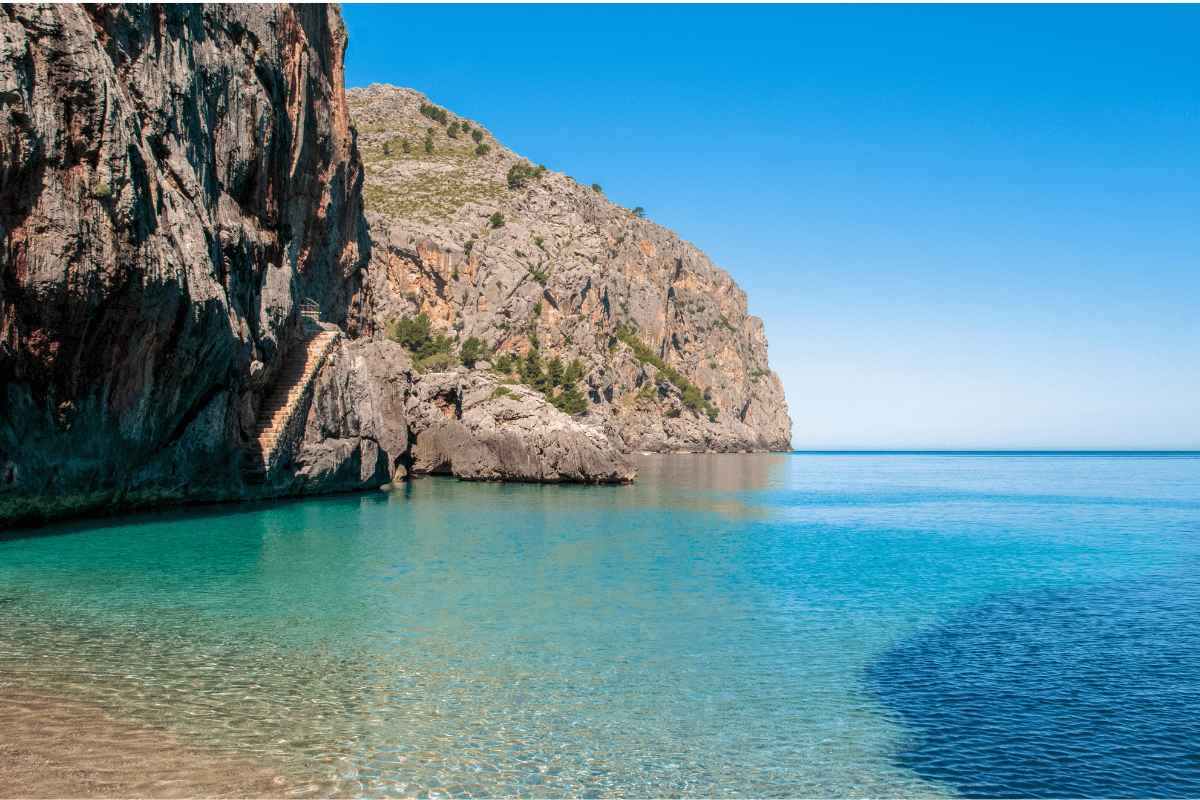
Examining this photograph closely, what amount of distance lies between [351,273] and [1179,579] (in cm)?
4425

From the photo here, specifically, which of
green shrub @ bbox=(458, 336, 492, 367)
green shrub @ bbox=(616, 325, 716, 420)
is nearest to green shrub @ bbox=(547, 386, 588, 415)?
green shrub @ bbox=(458, 336, 492, 367)

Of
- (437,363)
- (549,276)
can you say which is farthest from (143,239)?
(549,276)

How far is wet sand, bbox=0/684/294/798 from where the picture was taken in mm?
6316

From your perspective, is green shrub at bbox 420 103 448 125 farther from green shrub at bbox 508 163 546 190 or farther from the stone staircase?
the stone staircase

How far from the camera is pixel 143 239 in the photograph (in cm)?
2039

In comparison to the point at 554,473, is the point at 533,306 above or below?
above

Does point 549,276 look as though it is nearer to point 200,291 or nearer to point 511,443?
point 511,443

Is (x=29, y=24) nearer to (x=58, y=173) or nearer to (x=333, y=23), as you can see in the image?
(x=58, y=173)

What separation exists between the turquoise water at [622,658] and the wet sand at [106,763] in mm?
334

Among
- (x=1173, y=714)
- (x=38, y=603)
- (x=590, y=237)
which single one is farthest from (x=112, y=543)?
(x=590, y=237)

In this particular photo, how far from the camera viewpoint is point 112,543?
782 inches

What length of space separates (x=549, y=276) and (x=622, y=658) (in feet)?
331

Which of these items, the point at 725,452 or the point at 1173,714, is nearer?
the point at 1173,714

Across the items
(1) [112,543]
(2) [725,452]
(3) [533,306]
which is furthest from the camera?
(2) [725,452]
